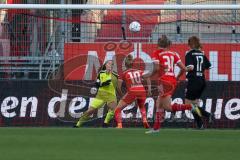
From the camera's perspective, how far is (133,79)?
685 inches

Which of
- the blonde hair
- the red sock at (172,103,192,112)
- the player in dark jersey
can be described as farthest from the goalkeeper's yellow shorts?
the red sock at (172,103,192,112)

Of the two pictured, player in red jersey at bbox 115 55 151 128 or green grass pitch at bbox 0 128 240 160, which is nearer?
green grass pitch at bbox 0 128 240 160

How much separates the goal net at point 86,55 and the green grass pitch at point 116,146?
4.07 metres

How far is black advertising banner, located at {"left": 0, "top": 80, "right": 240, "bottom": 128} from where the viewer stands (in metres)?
17.9

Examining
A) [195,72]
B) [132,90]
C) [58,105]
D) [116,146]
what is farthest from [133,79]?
[116,146]

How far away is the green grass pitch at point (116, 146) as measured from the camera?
9.59m

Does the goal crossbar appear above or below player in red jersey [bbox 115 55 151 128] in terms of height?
above

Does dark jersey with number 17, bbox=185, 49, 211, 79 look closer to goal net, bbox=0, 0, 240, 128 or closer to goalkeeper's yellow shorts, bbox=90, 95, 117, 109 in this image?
goal net, bbox=0, 0, 240, 128

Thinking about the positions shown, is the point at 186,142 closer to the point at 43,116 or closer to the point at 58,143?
the point at 58,143

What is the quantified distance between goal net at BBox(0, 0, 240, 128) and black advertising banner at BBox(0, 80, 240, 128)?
0.02 metres

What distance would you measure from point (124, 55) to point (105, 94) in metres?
1.34

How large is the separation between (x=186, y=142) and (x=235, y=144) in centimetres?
77

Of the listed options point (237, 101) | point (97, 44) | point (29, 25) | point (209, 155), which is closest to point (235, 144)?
point (209, 155)

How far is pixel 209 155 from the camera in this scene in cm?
977
